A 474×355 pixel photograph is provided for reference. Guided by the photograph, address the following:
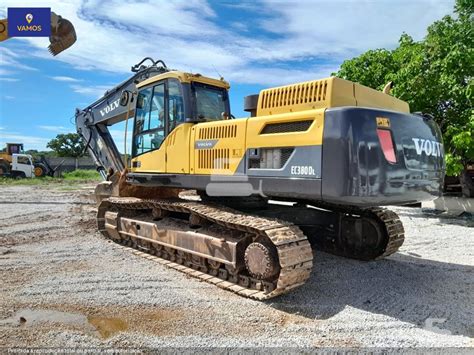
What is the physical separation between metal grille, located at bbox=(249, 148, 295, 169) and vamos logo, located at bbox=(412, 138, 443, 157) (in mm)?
1413

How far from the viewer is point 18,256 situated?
20.9 ft

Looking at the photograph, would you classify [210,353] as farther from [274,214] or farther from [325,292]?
[274,214]

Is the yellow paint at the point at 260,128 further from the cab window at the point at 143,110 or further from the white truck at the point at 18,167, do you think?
the white truck at the point at 18,167

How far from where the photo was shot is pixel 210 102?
20.2 feet

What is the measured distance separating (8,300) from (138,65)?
5911 mm

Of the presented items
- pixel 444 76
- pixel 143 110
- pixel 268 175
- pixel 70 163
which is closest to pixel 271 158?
pixel 268 175

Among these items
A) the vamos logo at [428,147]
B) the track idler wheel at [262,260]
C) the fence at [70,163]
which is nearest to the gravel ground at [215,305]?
the track idler wheel at [262,260]

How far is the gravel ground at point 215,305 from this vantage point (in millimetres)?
3662

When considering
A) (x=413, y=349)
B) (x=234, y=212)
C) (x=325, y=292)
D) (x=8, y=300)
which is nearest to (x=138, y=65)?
(x=234, y=212)

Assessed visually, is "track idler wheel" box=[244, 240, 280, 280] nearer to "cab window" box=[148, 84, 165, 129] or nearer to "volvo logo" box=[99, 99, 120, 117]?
"cab window" box=[148, 84, 165, 129]

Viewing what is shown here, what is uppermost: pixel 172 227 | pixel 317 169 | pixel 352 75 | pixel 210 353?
pixel 352 75

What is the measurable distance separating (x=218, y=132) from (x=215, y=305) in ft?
7.05

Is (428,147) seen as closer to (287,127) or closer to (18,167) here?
(287,127)

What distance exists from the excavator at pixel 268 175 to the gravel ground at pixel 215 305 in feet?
1.24
